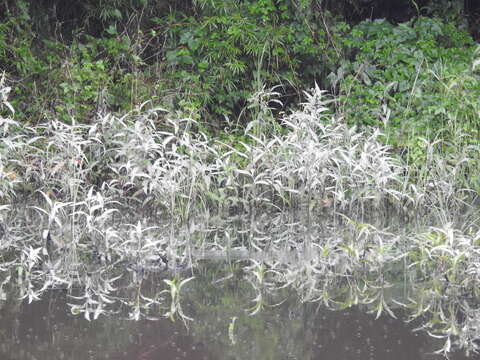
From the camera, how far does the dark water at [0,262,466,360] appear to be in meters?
2.93

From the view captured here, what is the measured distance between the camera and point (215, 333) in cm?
314

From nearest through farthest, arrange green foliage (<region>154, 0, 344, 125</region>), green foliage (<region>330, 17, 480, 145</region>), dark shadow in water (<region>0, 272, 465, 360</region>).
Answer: dark shadow in water (<region>0, 272, 465, 360</region>)
green foliage (<region>330, 17, 480, 145</region>)
green foliage (<region>154, 0, 344, 125</region>)

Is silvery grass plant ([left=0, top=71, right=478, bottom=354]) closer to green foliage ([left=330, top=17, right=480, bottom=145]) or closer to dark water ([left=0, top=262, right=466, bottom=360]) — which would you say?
dark water ([left=0, top=262, right=466, bottom=360])

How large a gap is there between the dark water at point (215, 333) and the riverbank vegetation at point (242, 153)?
0.36ft

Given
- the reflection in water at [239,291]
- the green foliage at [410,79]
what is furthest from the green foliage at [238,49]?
Result: the reflection in water at [239,291]

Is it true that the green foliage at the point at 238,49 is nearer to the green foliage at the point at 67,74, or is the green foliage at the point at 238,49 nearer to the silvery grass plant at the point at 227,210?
the green foliage at the point at 67,74

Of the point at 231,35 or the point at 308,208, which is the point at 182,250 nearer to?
the point at 308,208

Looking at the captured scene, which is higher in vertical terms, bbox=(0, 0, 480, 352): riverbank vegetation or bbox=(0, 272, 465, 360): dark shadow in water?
bbox=(0, 272, 465, 360): dark shadow in water

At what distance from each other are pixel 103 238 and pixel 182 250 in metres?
0.45

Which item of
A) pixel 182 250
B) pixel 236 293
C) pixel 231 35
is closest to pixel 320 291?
pixel 236 293

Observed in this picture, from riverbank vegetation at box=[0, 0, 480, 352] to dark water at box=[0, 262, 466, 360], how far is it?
0.36 ft

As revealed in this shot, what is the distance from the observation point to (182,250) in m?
4.32

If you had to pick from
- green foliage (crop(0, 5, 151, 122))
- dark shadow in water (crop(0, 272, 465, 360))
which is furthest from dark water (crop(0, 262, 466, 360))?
green foliage (crop(0, 5, 151, 122))

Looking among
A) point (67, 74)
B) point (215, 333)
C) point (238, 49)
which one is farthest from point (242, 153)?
point (215, 333)
